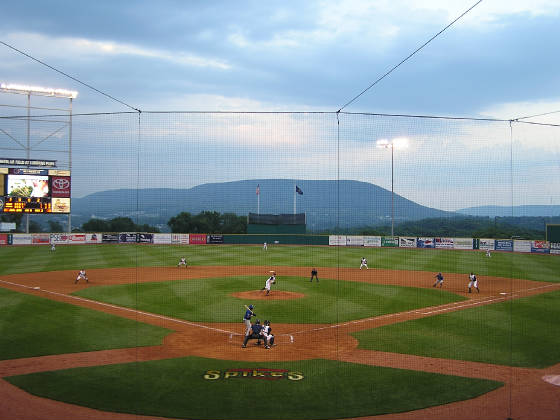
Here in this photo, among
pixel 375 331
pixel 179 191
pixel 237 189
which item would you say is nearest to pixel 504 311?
pixel 375 331

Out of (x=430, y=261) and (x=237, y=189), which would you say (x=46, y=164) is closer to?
(x=237, y=189)

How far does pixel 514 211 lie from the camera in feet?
45.9

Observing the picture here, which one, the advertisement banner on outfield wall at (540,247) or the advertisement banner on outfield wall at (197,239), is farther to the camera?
the advertisement banner on outfield wall at (197,239)

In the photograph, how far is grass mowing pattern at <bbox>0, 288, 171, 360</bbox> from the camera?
13219 mm

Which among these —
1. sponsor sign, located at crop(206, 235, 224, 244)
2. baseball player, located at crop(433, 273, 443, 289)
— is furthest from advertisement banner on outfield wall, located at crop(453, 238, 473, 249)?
sponsor sign, located at crop(206, 235, 224, 244)

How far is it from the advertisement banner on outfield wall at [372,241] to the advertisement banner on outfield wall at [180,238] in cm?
2156

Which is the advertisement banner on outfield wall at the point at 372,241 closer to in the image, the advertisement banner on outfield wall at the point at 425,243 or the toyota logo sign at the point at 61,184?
the advertisement banner on outfield wall at the point at 425,243

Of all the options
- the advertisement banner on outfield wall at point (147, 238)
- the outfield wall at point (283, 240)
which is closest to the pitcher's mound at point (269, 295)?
the outfield wall at point (283, 240)

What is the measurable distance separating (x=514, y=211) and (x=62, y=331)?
15238 millimetres

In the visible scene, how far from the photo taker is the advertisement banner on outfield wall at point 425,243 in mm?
50594

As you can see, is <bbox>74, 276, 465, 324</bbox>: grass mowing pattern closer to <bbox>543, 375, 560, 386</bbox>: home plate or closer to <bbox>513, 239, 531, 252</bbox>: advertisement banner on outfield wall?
<bbox>543, 375, 560, 386</bbox>: home plate

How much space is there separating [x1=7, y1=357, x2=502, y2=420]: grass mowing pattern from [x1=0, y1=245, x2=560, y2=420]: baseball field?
0.04 m

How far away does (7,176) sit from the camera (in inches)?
1110

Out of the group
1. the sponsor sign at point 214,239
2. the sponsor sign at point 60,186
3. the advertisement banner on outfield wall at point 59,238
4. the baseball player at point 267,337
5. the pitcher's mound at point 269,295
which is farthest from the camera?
the sponsor sign at point 214,239
